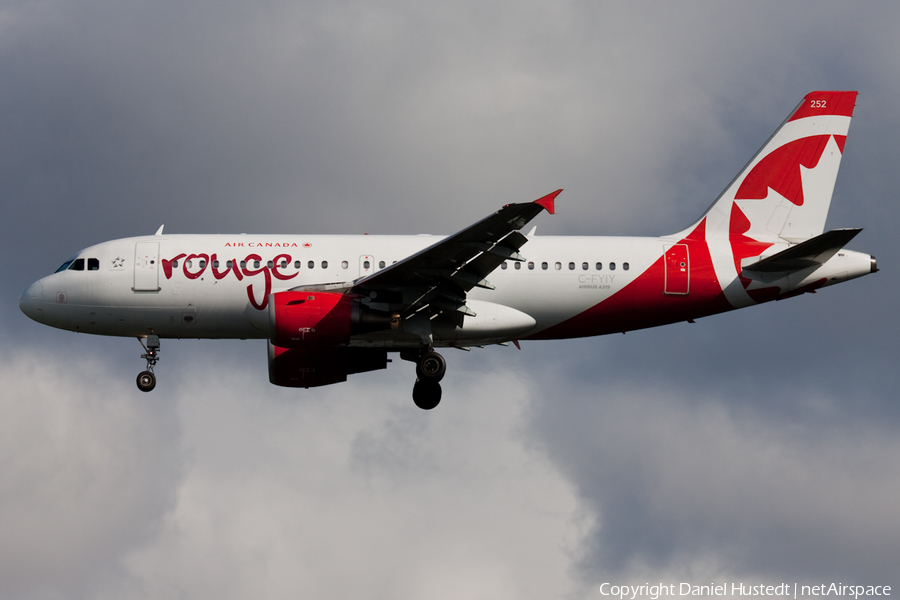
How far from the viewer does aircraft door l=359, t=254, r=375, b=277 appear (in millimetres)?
33750

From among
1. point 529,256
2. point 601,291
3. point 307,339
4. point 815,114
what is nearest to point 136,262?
point 307,339

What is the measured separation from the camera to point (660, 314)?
112 ft

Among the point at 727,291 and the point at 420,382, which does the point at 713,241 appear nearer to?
the point at 727,291

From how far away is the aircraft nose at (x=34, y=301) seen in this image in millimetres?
34531

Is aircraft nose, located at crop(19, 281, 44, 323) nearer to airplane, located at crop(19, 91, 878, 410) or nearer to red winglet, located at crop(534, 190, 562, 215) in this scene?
airplane, located at crop(19, 91, 878, 410)

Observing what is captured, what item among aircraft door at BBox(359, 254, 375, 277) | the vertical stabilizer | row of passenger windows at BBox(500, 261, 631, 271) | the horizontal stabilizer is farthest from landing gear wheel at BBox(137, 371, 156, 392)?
the horizontal stabilizer

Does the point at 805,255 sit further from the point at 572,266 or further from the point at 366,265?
the point at 366,265

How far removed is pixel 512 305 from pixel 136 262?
12.1 metres

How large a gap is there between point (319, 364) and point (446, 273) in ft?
23.2

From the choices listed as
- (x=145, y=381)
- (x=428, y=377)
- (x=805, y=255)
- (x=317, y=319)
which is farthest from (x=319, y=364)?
(x=805, y=255)

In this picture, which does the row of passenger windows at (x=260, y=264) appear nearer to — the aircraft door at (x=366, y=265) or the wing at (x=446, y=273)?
the aircraft door at (x=366, y=265)

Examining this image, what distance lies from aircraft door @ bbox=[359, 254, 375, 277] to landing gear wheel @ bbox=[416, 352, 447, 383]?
10.5ft

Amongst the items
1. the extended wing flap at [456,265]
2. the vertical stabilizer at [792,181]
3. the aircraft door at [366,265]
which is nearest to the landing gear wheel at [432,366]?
Result: the extended wing flap at [456,265]

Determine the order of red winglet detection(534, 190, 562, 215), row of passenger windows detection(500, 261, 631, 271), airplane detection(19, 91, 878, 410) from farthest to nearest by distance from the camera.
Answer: row of passenger windows detection(500, 261, 631, 271) < airplane detection(19, 91, 878, 410) < red winglet detection(534, 190, 562, 215)
